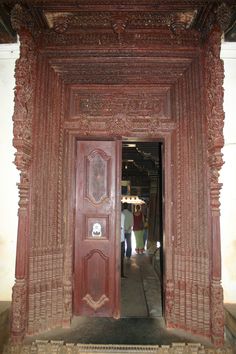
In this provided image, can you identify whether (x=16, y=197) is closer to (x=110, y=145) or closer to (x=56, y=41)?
(x=110, y=145)

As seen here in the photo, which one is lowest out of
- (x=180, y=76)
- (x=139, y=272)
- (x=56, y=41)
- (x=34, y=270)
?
(x=139, y=272)

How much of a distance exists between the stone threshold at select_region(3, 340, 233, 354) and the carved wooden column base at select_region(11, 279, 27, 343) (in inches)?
4.4

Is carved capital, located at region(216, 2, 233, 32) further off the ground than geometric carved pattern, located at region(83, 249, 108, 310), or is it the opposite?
carved capital, located at region(216, 2, 233, 32)

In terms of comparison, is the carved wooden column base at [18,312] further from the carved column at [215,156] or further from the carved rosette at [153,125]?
the carved rosette at [153,125]

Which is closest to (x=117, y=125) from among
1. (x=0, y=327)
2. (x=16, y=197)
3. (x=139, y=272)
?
(x=16, y=197)

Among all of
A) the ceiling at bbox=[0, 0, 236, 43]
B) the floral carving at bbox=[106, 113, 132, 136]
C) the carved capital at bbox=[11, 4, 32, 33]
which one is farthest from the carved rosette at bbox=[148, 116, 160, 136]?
the carved capital at bbox=[11, 4, 32, 33]

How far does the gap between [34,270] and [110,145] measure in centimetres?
192

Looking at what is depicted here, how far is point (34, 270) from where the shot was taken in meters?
3.22

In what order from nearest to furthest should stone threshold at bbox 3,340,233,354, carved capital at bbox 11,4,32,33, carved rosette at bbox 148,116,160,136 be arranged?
stone threshold at bbox 3,340,233,354 → carved capital at bbox 11,4,32,33 → carved rosette at bbox 148,116,160,136

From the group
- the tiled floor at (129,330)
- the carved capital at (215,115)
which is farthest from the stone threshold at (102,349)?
the carved capital at (215,115)

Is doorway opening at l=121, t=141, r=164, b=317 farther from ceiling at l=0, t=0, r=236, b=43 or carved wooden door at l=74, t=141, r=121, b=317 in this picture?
ceiling at l=0, t=0, r=236, b=43

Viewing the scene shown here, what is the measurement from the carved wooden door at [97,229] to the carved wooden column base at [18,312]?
807 mm

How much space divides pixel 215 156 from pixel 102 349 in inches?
97.9

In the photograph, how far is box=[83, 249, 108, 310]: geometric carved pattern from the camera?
12.0 ft
